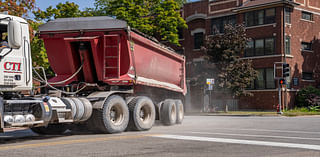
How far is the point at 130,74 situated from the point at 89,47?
1577 mm

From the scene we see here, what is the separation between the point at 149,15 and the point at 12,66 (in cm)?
3245

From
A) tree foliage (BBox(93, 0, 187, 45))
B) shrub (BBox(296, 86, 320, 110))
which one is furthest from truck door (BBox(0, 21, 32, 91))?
shrub (BBox(296, 86, 320, 110))

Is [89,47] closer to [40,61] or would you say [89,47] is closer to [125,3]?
[40,61]

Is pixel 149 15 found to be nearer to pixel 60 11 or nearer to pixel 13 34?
pixel 60 11

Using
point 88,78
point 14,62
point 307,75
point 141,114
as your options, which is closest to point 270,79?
point 307,75

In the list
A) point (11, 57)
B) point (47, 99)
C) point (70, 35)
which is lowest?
point (47, 99)

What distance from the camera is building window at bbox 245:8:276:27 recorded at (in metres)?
39.1

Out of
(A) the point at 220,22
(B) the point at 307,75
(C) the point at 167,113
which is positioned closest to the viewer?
(C) the point at 167,113

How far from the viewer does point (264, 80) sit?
39.2 m

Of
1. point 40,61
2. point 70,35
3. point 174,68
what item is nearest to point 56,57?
point 70,35

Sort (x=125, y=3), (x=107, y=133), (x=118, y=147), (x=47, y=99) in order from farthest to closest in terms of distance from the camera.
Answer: (x=125, y=3) → (x=107, y=133) → (x=47, y=99) → (x=118, y=147)

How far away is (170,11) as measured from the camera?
131 feet

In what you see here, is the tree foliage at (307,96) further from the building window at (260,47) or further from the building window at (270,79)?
the building window at (260,47)

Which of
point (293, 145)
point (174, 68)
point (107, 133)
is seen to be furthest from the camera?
point (174, 68)
